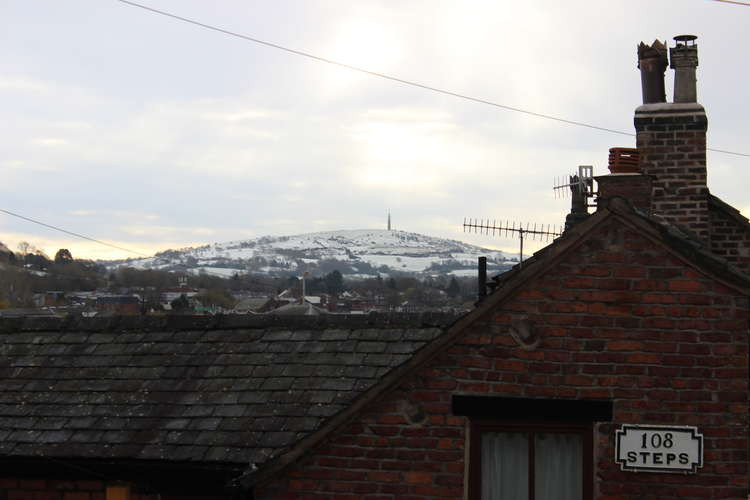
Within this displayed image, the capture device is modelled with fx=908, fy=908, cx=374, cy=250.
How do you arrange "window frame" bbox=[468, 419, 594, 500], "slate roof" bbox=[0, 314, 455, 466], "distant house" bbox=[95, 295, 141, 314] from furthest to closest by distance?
"distant house" bbox=[95, 295, 141, 314] → "slate roof" bbox=[0, 314, 455, 466] → "window frame" bbox=[468, 419, 594, 500]

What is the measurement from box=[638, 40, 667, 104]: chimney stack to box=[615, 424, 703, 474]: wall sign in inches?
183

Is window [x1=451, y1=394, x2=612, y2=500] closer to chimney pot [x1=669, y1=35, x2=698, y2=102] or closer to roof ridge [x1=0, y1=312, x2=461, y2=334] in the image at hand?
roof ridge [x1=0, y1=312, x2=461, y2=334]

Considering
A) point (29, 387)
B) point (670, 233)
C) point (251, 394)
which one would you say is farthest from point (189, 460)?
point (670, 233)

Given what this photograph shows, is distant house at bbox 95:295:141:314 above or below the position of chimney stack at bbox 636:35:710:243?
above

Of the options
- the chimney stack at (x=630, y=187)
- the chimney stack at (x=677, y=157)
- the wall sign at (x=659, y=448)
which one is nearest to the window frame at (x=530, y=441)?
the wall sign at (x=659, y=448)

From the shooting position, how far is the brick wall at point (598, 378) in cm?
666

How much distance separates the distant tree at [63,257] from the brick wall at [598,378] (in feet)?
381

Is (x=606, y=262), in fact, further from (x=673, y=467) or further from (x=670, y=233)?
(x=673, y=467)

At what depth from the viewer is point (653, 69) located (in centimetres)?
1018

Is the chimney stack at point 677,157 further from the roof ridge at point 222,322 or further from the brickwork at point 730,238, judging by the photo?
the roof ridge at point 222,322

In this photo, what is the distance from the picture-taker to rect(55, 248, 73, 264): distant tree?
11719 cm

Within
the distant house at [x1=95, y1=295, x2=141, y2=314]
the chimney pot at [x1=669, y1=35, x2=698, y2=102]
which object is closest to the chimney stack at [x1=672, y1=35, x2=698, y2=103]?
the chimney pot at [x1=669, y1=35, x2=698, y2=102]

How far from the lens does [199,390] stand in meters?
9.08

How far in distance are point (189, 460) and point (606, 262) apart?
Result: 4025mm
